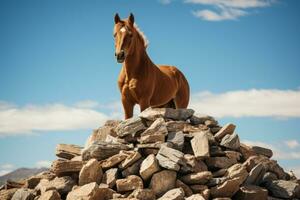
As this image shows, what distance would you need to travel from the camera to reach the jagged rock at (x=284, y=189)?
1117cm

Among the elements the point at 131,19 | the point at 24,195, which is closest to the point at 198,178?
the point at 24,195

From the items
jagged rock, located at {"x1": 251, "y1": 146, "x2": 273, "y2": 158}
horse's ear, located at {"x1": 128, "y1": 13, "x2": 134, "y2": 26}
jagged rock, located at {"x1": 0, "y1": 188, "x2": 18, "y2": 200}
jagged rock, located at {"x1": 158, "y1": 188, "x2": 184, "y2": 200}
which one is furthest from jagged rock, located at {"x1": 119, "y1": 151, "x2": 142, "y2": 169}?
jagged rock, located at {"x1": 251, "y1": 146, "x2": 273, "y2": 158}

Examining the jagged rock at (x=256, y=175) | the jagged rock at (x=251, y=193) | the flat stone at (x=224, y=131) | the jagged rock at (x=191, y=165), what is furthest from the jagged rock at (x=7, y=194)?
the jagged rock at (x=256, y=175)

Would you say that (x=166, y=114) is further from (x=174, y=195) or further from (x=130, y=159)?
(x=174, y=195)

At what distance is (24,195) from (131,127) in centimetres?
296

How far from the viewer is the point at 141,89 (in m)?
12.0

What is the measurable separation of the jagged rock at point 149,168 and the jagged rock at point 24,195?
2767mm

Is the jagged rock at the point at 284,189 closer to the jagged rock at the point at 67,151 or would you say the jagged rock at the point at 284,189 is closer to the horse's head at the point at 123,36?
the horse's head at the point at 123,36

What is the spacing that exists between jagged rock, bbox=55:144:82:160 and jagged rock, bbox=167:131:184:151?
2786 millimetres

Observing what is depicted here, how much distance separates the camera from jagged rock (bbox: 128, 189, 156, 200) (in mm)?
9395

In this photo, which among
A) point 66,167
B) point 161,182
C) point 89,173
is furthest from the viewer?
point 66,167

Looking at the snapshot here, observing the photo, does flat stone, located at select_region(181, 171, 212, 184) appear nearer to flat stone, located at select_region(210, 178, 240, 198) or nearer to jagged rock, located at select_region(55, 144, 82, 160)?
flat stone, located at select_region(210, 178, 240, 198)

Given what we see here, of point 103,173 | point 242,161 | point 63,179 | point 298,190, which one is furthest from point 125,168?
point 298,190

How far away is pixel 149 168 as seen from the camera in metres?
9.90
